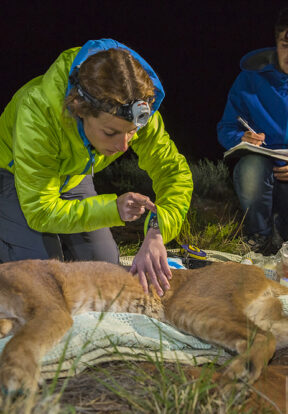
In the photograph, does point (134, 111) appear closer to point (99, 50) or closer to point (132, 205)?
point (99, 50)

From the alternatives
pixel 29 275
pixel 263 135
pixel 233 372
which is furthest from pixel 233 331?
pixel 263 135

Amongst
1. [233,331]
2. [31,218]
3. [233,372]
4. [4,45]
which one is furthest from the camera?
[4,45]

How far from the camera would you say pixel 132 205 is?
3166mm

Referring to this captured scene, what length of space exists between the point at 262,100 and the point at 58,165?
2640 mm

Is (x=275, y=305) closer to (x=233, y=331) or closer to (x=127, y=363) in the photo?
(x=233, y=331)

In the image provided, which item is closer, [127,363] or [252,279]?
[127,363]

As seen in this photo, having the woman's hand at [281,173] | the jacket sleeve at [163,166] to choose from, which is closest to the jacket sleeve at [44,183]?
the jacket sleeve at [163,166]

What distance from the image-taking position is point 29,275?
2.86m

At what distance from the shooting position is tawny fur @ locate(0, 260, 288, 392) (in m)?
2.34

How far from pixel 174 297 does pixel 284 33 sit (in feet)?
9.75

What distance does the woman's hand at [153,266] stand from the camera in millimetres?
3012

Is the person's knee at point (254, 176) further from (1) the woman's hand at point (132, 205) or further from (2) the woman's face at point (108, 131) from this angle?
(2) the woman's face at point (108, 131)

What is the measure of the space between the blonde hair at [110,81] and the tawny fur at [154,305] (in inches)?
41.3

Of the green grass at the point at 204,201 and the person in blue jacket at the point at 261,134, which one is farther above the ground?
the person in blue jacket at the point at 261,134
